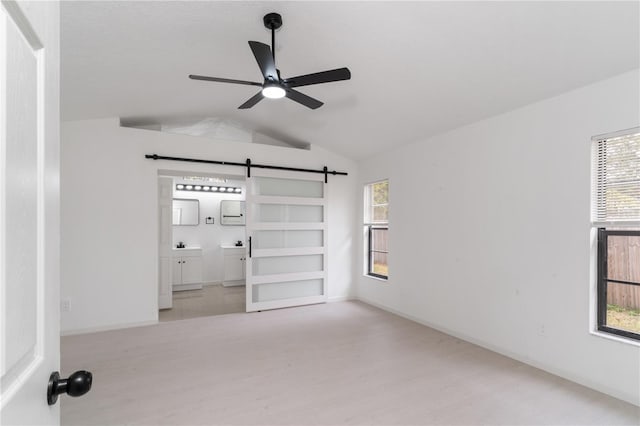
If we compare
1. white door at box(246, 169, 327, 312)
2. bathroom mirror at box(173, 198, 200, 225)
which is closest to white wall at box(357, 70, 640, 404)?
white door at box(246, 169, 327, 312)

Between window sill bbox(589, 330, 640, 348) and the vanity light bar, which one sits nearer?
window sill bbox(589, 330, 640, 348)

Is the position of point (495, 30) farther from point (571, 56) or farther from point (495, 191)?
point (495, 191)

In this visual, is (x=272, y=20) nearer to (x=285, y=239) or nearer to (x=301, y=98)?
(x=301, y=98)

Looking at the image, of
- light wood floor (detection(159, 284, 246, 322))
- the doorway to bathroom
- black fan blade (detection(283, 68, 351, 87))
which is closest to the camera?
black fan blade (detection(283, 68, 351, 87))

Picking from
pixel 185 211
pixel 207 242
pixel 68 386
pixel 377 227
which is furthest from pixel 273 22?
pixel 207 242

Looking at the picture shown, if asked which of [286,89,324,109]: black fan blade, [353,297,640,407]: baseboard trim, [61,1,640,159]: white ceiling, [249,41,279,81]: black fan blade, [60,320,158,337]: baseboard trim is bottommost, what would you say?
[60,320,158,337]: baseboard trim

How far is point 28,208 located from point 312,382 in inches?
105

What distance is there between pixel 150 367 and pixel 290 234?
282 cm

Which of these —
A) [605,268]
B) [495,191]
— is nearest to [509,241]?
[495,191]

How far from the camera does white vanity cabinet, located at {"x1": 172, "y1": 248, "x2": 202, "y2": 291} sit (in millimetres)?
6320

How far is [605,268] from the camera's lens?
8.76 ft

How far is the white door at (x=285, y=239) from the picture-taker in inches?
199

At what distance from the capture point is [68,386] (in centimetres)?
72

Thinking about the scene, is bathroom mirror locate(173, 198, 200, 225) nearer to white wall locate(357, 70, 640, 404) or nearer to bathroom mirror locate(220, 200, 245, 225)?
bathroom mirror locate(220, 200, 245, 225)
